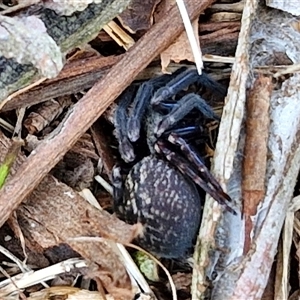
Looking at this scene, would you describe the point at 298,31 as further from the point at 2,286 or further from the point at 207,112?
the point at 2,286

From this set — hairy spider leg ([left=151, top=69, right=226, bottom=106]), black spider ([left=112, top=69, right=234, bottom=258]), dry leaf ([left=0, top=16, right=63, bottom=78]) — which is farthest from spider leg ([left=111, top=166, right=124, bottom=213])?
dry leaf ([left=0, top=16, right=63, bottom=78])

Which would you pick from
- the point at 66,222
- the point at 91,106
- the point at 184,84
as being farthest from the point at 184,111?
the point at 66,222

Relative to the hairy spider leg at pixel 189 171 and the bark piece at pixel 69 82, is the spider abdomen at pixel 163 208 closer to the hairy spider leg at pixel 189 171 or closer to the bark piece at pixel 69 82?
the hairy spider leg at pixel 189 171

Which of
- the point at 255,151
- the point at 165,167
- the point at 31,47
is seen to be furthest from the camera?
the point at 165,167

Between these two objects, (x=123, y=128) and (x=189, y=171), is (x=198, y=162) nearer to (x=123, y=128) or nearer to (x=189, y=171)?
(x=189, y=171)

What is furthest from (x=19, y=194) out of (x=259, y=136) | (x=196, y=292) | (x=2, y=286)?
(x=259, y=136)

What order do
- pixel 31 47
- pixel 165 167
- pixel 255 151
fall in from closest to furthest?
1. pixel 31 47
2. pixel 255 151
3. pixel 165 167

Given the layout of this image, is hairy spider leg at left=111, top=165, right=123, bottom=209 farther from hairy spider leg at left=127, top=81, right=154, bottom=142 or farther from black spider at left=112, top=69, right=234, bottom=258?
hairy spider leg at left=127, top=81, right=154, bottom=142
